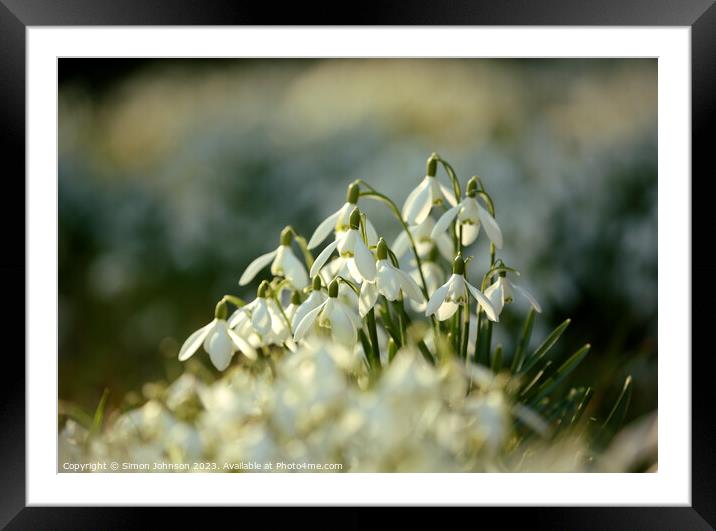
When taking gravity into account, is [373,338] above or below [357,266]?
below

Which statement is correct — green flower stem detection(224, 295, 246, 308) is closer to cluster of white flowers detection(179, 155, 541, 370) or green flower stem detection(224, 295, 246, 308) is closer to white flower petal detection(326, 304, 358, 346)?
cluster of white flowers detection(179, 155, 541, 370)

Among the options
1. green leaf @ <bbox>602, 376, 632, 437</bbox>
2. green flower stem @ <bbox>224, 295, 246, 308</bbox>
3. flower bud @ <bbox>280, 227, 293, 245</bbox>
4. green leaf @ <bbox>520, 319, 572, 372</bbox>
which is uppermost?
flower bud @ <bbox>280, 227, 293, 245</bbox>

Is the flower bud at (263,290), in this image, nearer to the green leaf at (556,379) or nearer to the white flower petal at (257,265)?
the white flower petal at (257,265)

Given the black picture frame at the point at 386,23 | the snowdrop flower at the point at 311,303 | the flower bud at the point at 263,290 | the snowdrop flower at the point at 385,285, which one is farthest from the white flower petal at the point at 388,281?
the black picture frame at the point at 386,23

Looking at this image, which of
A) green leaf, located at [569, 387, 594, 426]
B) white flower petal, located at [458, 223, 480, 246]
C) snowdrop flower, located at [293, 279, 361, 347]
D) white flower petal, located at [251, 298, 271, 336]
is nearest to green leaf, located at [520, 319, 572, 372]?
green leaf, located at [569, 387, 594, 426]

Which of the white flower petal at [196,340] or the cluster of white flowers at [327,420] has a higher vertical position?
the white flower petal at [196,340]

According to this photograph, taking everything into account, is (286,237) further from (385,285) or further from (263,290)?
(385,285)

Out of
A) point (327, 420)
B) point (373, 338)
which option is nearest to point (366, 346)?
point (373, 338)

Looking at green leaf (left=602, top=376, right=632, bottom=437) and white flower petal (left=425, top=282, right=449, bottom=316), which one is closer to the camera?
A: white flower petal (left=425, top=282, right=449, bottom=316)

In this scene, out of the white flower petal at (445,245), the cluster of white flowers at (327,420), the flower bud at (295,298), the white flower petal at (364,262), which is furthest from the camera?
the white flower petal at (445,245)
